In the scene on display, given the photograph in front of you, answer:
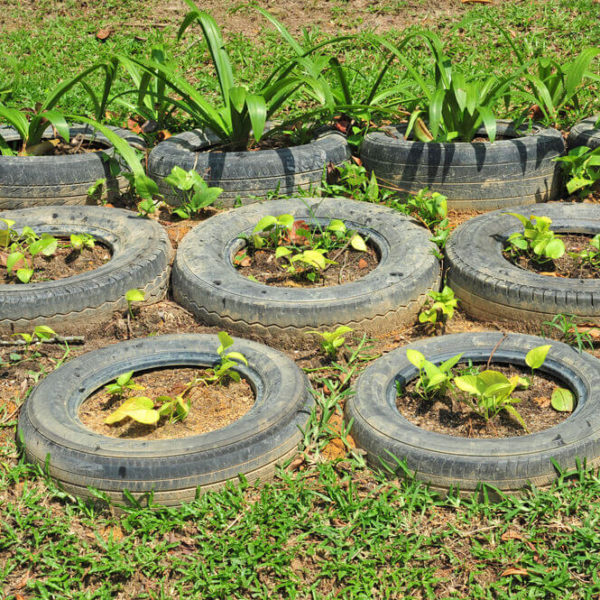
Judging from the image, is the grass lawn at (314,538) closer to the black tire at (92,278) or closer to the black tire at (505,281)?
the black tire at (92,278)

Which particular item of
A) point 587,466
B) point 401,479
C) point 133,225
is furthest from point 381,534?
point 133,225

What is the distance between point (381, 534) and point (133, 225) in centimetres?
226

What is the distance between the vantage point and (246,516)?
8.29 feet

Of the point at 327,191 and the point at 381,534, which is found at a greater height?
the point at 327,191

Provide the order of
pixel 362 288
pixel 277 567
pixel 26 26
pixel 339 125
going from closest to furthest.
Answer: pixel 277 567 → pixel 362 288 → pixel 339 125 → pixel 26 26

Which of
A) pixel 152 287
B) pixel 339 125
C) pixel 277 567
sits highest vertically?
pixel 339 125

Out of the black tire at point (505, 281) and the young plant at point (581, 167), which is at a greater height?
the young plant at point (581, 167)

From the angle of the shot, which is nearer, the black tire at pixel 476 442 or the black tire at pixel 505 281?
the black tire at pixel 476 442

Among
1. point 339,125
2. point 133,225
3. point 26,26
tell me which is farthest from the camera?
point 26,26

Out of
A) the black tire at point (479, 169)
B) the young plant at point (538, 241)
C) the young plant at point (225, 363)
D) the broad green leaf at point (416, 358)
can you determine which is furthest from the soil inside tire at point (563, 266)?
the young plant at point (225, 363)

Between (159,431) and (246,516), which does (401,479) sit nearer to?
(246,516)

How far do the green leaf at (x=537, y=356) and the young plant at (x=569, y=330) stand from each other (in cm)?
44

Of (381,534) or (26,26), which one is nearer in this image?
(381,534)

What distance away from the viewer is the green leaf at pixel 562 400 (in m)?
2.81
